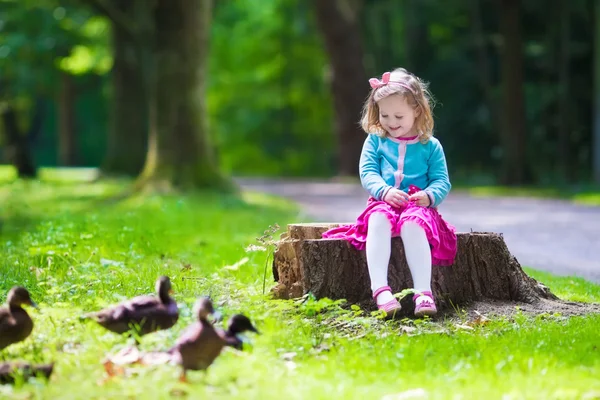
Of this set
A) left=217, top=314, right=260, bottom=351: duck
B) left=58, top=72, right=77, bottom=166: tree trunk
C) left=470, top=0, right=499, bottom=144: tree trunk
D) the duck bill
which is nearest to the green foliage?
left=58, top=72, right=77, bottom=166: tree trunk

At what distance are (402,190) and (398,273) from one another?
0.54 meters

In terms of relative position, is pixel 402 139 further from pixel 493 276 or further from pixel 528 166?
pixel 528 166

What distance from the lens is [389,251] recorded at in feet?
19.3

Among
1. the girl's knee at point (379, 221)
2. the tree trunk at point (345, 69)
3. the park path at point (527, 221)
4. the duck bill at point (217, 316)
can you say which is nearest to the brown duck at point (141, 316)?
the duck bill at point (217, 316)

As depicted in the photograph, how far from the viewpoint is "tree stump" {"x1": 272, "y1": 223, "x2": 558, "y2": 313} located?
6016mm

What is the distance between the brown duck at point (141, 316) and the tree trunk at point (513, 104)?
2270cm

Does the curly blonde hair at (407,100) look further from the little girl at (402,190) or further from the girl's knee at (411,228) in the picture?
the girl's knee at (411,228)

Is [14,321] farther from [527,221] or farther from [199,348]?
[527,221]

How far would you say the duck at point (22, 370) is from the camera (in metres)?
4.18

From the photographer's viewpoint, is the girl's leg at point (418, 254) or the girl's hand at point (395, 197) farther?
the girl's hand at point (395, 197)

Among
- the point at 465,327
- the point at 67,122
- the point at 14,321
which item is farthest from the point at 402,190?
the point at 67,122

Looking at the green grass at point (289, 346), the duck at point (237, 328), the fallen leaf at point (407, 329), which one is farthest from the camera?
the fallen leaf at point (407, 329)

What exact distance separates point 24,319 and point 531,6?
30.4 m

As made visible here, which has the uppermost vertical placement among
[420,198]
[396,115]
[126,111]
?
[126,111]
